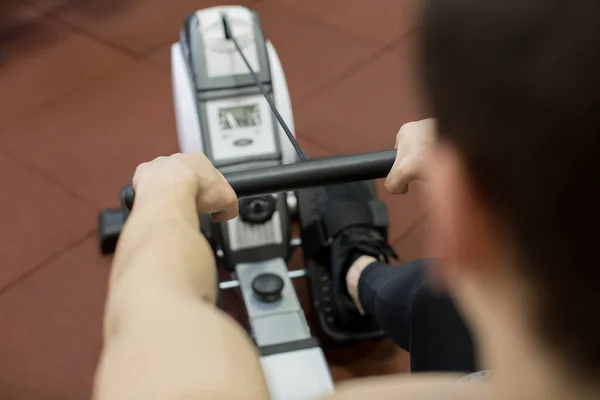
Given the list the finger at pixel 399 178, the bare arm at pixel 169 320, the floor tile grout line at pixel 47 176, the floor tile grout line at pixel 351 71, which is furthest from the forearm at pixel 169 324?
the floor tile grout line at pixel 351 71

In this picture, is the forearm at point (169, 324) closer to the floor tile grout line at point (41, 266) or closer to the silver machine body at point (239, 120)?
the silver machine body at point (239, 120)

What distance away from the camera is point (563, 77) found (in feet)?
1.00

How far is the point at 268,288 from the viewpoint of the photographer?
4.42ft

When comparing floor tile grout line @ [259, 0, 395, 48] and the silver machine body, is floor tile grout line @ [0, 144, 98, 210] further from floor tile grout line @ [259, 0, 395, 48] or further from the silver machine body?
floor tile grout line @ [259, 0, 395, 48]

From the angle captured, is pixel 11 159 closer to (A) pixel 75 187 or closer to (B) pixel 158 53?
(A) pixel 75 187

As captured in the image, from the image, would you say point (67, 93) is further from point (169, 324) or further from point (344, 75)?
point (169, 324)

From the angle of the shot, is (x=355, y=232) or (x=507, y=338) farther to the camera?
(x=355, y=232)

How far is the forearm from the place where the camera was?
56cm

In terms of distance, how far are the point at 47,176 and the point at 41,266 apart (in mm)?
309

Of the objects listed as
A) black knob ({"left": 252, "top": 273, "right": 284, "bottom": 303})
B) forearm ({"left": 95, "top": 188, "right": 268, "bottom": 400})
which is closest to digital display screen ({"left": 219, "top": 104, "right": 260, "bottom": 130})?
black knob ({"left": 252, "top": 273, "right": 284, "bottom": 303})

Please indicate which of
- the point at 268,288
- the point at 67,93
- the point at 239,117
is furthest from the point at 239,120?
the point at 67,93

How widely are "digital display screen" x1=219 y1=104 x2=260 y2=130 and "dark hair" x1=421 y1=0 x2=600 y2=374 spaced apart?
1.04 m

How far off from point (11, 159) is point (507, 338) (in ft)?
5.86

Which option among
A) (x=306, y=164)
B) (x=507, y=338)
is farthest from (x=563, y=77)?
(x=306, y=164)
